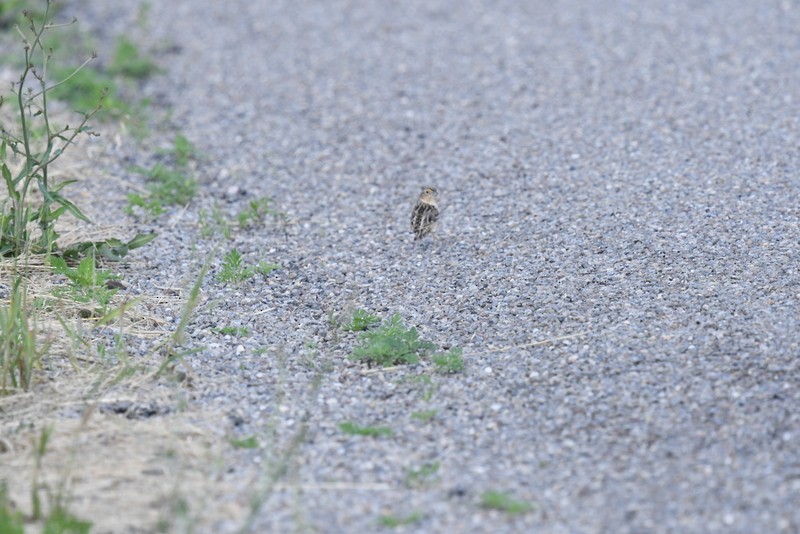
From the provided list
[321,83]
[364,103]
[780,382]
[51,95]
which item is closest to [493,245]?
[780,382]

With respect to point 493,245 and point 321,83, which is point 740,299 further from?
point 321,83

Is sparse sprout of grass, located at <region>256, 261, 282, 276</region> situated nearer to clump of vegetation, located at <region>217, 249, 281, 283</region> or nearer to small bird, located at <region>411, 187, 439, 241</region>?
clump of vegetation, located at <region>217, 249, 281, 283</region>

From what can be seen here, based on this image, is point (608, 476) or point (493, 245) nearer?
point (608, 476)

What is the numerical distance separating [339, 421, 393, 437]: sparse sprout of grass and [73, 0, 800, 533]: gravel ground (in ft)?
0.10

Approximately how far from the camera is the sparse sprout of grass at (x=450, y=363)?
4973 millimetres

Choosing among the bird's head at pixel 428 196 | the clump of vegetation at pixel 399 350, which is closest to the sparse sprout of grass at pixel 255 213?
the bird's head at pixel 428 196

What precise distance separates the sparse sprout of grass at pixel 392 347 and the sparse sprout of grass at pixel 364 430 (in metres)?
0.60

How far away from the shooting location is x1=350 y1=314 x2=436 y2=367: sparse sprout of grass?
509 centimetres

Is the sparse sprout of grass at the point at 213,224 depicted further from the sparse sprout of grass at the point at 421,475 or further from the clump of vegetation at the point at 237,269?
the sparse sprout of grass at the point at 421,475

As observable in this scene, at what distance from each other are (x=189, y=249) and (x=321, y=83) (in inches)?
123

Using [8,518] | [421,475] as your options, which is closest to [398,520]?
[421,475]

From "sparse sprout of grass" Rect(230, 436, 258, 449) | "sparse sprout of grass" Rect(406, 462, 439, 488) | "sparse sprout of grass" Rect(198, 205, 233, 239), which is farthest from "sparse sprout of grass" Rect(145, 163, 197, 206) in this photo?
"sparse sprout of grass" Rect(406, 462, 439, 488)

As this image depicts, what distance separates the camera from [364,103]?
8766mm

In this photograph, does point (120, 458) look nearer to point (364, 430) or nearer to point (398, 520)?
point (364, 430)
